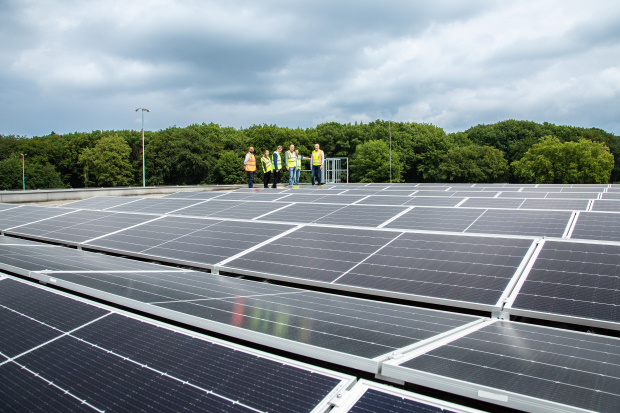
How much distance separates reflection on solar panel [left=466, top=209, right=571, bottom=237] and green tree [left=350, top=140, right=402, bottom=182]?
85.0 m

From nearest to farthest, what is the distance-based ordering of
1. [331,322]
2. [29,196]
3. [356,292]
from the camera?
[331,322] → [356,292] → [29,196]

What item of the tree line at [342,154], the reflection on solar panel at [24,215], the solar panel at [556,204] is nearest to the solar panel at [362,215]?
the solar panel at [556,204]

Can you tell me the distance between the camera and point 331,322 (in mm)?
→ 3992

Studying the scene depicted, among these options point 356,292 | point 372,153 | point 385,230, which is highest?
point 372,153

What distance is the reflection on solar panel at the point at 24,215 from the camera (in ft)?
42.2

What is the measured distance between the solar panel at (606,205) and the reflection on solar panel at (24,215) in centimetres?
1531

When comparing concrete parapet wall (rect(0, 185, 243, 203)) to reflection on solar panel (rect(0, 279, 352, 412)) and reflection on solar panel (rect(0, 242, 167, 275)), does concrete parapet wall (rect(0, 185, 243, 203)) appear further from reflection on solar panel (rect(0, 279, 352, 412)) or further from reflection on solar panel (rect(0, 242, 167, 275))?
reflection on solar panel (rect(0, 279, 352, 412))

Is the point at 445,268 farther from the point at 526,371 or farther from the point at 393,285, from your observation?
the point at 526,371

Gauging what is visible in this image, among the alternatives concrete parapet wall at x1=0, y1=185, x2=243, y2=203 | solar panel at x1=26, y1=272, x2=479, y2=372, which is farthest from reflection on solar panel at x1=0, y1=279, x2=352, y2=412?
concrete parapet wall at x1=0, y1=185, x2=243, y2=203

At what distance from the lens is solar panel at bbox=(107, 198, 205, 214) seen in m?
12.8

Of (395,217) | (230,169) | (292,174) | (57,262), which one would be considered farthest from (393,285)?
(230,169)

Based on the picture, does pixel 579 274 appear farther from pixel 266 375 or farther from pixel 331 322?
pixel 266 375

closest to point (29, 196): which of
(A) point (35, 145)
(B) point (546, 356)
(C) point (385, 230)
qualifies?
(C) point (385, 230)

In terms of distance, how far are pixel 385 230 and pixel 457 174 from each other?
90.5 m
